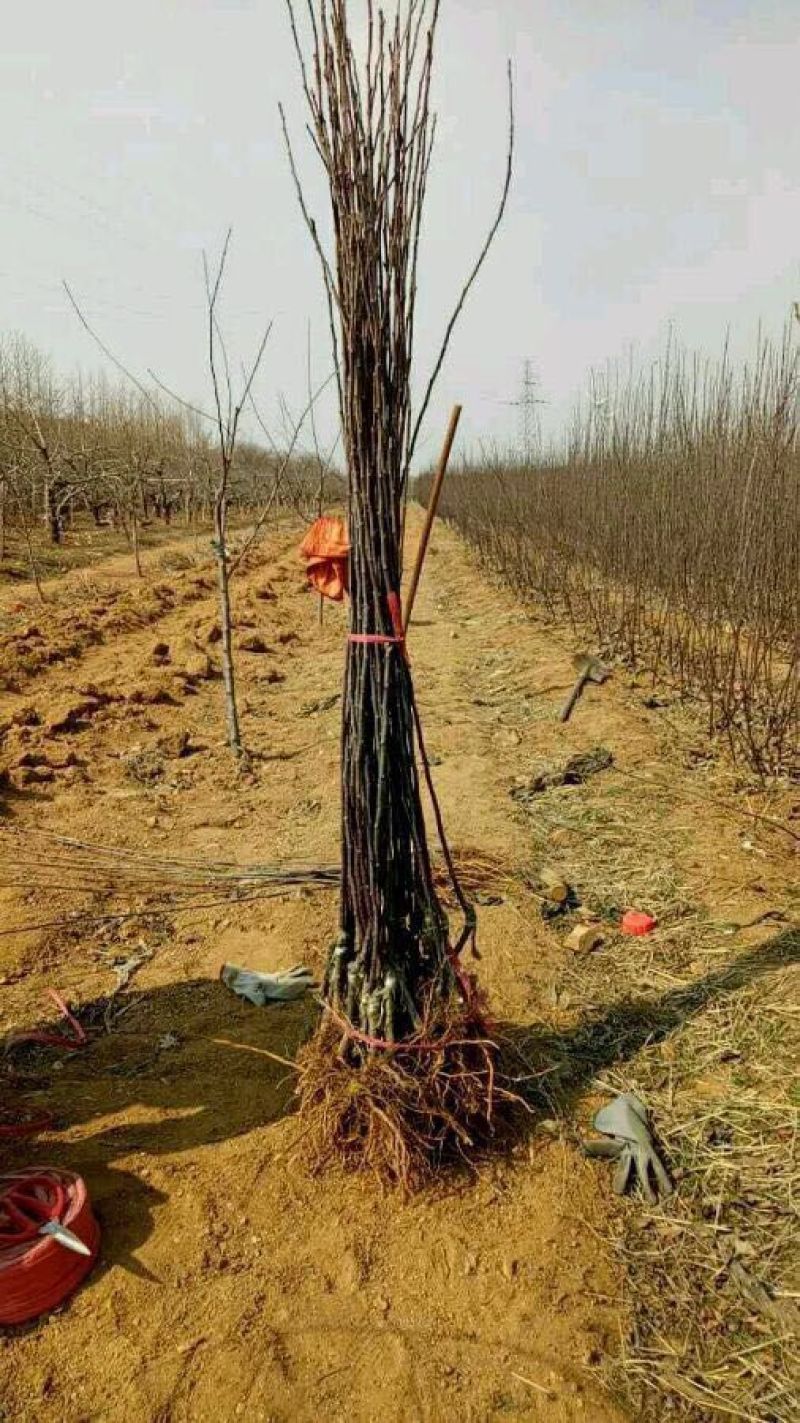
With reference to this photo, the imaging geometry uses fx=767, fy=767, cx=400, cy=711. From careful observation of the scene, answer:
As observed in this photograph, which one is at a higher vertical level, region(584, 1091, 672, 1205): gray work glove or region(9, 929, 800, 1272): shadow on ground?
region(584, 1091, 672, 1205): gray work glove

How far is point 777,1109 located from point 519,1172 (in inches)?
27.5

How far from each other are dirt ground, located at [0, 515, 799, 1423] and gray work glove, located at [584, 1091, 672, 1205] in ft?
0.14

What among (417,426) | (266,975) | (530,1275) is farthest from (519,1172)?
(417,426)

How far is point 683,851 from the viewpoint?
346cm

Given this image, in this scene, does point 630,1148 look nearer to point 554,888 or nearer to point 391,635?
point 554,888

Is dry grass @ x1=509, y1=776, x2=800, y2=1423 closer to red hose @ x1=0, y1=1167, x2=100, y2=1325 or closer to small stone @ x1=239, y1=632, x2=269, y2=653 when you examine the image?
red hose @ x1=0, y1=1167, x2=100, y2=1325

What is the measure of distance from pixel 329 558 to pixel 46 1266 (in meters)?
1.62

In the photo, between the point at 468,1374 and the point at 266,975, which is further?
the point at 266,975

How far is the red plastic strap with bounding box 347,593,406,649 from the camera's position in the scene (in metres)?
1.69

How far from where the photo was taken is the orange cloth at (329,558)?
1.82 metres

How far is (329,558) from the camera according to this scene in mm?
1819

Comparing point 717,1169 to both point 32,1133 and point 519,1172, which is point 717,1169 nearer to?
point 519,1172

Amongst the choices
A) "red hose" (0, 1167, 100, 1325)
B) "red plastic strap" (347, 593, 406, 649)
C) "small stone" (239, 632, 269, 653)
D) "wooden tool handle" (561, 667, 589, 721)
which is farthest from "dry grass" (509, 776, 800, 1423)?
"small stone" (239, 632, 269, 653)

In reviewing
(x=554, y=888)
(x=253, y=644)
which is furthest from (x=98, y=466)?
(x=554, y=888)
